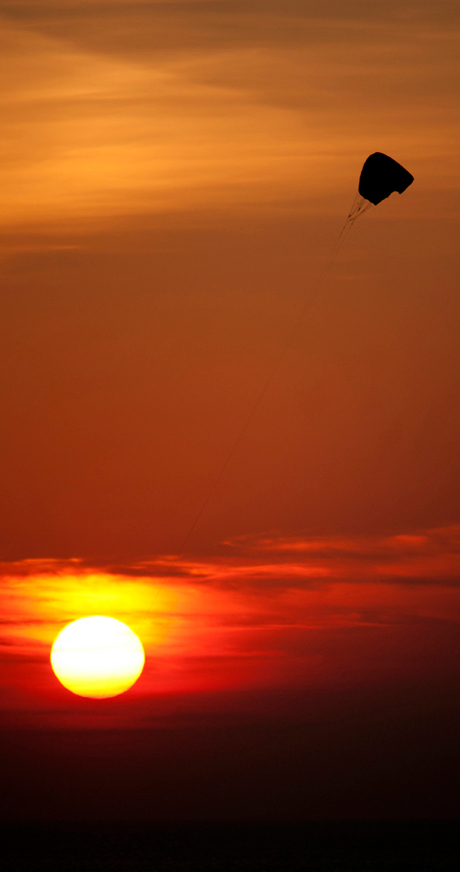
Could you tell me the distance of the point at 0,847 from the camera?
132 m

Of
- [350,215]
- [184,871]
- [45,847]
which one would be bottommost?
[350,215]

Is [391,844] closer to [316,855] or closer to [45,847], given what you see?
[316,855]

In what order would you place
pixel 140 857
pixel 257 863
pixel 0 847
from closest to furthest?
pixel 257 863, pixel 140 857, pixel 0 847

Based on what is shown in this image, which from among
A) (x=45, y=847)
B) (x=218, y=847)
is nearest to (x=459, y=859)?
(x=218, y=847)

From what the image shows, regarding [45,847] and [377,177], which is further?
[45,847]

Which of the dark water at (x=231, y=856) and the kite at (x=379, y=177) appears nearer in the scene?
the kite at (x=379, y=177)

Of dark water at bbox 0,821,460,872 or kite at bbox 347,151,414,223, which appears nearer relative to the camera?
kite at bbox 347,151,414,223

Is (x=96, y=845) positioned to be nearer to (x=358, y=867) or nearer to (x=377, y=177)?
(x=358, y=867)

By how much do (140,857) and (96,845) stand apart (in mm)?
29945

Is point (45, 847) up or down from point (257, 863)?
up

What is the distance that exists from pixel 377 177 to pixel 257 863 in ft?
299

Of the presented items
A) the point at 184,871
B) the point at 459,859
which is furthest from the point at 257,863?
the point at 459,859

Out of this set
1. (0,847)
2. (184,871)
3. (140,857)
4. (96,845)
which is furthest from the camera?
(96,845)

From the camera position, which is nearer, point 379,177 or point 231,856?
point 379,177
